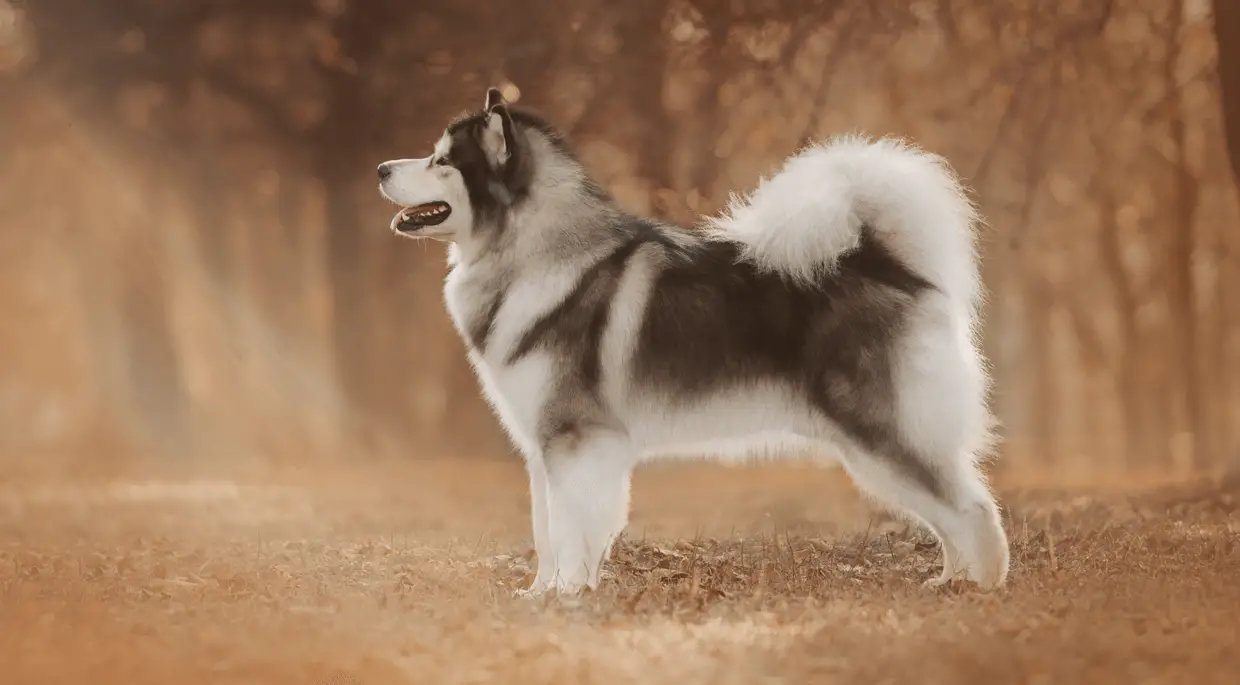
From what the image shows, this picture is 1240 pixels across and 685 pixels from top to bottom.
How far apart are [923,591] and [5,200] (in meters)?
12.9

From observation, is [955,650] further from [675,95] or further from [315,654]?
[675,95]

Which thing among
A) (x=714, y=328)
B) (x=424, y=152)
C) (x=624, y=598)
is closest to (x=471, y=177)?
(x=714, y=328)

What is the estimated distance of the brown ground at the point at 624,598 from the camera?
389 cm

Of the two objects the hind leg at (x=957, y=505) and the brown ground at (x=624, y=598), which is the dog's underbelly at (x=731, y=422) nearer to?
the hind leg at (x=957, y=505)

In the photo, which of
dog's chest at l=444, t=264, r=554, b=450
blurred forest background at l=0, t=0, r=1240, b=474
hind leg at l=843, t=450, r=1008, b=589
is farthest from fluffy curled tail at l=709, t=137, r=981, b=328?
blurred forest background at l=0, t=0, r=1240, b=474

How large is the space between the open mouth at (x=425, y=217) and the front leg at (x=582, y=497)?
46.1 inches

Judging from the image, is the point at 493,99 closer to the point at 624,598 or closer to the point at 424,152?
the point at 624,598

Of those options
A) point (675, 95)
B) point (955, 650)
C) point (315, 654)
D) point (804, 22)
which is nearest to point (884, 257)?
point (955, 650)

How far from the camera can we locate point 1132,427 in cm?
1558

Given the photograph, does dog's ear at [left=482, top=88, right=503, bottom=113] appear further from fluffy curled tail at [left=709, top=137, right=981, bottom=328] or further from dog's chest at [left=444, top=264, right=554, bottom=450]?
fluffy curled tail at [left=709, top=137, right=981, bottom=328]

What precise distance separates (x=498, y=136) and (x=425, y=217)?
503 mm

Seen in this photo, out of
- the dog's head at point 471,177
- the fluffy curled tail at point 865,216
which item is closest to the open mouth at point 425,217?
the dog's head at point 471,177

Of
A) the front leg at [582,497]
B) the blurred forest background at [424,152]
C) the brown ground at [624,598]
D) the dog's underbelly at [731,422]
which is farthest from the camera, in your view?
the blurred forest background at [424,152]

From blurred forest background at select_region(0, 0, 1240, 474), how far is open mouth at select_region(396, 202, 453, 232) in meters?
5.83
